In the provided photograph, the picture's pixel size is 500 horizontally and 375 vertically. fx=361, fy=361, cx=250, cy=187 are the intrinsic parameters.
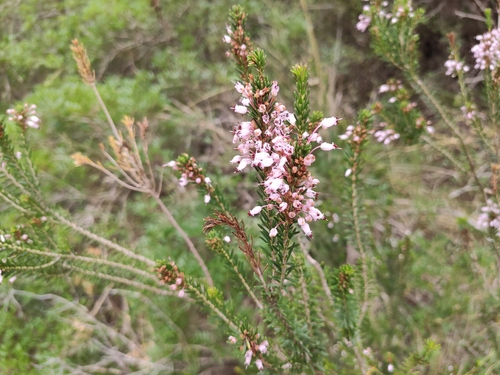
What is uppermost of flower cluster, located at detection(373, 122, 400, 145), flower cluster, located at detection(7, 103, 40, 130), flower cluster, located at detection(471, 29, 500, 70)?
flower cluster, located at detection(471, 29, 500, 70)

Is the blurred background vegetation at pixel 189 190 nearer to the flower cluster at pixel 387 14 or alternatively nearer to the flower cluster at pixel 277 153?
the flower cluster at pixel 387 14

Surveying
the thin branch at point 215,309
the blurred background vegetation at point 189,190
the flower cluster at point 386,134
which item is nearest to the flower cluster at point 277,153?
the thin branch at point 215,309

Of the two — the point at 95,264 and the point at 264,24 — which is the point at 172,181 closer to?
the point at 95,264

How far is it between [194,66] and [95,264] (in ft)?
8.12

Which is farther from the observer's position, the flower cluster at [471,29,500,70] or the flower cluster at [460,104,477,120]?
the flower cluster at [460,104,477,120]

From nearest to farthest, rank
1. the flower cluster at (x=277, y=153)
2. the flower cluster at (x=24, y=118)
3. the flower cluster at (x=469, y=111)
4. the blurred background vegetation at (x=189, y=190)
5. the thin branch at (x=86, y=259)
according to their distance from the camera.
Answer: the flower cluster at (x=277, y=153)
the thin branch at (x=86, y=259)
the flower cluster at (x=24, y=118)
the flower cluster at (x=469, y=111)
the blurred background vegetation at (x=189, y=190)

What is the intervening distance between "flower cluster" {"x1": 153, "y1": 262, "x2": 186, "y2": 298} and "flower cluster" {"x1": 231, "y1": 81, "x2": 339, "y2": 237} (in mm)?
505

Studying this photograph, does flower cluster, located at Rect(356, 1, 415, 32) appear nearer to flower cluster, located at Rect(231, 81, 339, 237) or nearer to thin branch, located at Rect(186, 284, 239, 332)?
flower cluster, located at Rect(231, 81, 339, 237)

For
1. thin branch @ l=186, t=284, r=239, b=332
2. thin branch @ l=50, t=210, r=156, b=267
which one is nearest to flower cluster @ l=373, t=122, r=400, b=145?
thin branch @ l=186, t=284, r=239, b=332

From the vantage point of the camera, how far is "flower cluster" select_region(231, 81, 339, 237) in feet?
2.87

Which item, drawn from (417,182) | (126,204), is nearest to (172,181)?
(126,204)

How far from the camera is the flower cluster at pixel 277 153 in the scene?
88 centimetres

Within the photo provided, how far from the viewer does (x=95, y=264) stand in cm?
190

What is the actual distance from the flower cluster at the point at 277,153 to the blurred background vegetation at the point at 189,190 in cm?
154
